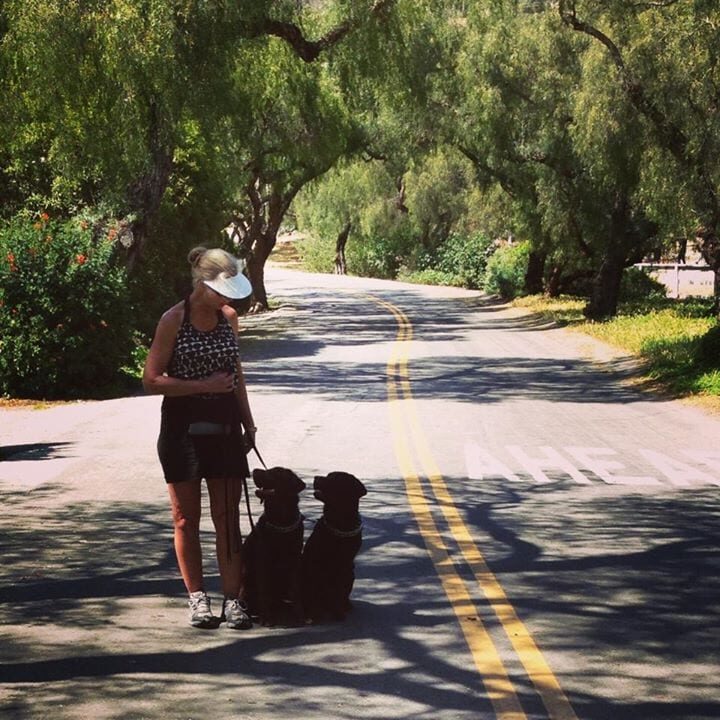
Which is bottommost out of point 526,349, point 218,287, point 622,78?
point 526,349

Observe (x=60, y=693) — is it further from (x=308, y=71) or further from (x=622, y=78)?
(x=308, y=71)

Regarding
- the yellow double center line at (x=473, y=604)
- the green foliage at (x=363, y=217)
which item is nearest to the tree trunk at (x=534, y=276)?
the green foliage at (x=363, y=217)

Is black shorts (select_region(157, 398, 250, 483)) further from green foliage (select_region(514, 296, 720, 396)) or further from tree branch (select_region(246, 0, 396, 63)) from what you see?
tree branch (select_region(246, 0, 396, 63))

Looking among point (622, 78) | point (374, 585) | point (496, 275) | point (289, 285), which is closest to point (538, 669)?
point (374, 585)

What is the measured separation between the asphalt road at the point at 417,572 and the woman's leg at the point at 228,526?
0.31 metres

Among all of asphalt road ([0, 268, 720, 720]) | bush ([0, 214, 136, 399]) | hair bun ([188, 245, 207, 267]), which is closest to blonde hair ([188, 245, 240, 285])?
hair bun ([188, 245, 207, 267])

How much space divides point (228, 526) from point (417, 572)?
181cm

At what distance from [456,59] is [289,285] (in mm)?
Answer: 35232

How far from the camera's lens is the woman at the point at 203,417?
6.99 meters

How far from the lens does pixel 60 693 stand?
6133 millimetres

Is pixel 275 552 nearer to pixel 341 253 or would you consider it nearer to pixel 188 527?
pixel 188 527

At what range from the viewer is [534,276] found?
52.8 m

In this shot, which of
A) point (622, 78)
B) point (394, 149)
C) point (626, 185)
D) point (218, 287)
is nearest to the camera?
point (218, 287)

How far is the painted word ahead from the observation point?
41.3ft
